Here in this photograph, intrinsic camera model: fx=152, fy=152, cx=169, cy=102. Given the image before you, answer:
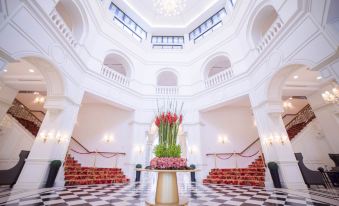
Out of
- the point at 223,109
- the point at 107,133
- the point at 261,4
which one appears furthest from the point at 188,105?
the point at 261,4

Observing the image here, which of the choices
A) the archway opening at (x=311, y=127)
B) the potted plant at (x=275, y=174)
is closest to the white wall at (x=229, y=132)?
the archway opening at (x=311, y=127)

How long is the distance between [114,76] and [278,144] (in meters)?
8.58

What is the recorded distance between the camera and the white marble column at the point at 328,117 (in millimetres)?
6720

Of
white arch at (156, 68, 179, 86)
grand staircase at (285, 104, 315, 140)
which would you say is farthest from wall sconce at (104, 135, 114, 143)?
grand staircase at (285, 104, 315, 140)

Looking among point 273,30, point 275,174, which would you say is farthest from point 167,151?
point 273,30

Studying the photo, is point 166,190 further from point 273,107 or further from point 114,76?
point 114,76

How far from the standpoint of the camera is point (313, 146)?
25.1 ft

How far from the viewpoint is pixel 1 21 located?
10.5 feet

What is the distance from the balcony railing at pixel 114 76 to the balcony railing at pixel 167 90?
204cm

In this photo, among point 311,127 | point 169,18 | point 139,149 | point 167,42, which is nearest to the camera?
point 311,127

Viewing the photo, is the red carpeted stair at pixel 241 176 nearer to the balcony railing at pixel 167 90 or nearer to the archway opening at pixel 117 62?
the balcony railing at pixel 167 90

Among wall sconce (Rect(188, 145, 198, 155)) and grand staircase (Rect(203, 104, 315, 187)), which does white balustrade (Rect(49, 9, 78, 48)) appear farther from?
grand staircase (Rect(203, 104, 315, 187))

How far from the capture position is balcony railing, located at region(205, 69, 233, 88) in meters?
8.50

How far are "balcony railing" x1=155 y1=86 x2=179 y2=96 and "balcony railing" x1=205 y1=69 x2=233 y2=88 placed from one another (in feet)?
6.75
